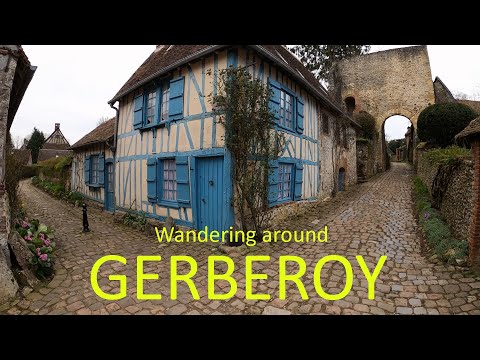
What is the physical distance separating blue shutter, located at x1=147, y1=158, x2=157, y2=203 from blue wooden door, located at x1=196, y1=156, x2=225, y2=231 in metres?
1.71

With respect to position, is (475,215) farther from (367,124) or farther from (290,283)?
(367,124)

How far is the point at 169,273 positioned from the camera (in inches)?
170

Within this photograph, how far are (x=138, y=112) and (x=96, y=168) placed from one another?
4.73 meters

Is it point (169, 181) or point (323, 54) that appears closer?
point (169, 181)

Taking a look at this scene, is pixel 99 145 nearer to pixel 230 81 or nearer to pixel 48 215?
pixel 48 215

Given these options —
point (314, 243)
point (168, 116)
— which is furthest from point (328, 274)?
point (168, 116)

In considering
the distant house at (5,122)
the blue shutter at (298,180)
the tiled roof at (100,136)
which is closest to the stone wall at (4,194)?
the distant house at (5,122)

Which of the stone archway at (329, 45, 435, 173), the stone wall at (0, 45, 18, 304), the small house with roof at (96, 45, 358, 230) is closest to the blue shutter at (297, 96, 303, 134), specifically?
the small house with roof at (96, 45, 358, 230)

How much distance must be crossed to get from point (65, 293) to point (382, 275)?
4675 millimetres

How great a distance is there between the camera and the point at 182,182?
633 cm

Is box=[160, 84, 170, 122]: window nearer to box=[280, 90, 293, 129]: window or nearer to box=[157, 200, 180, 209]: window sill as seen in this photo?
box=[157, 200, 180, 209]: window sill

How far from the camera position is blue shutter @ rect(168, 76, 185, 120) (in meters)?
6.40

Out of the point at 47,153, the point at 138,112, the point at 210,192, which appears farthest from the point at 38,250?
the point at 47,153

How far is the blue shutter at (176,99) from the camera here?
6.40m
